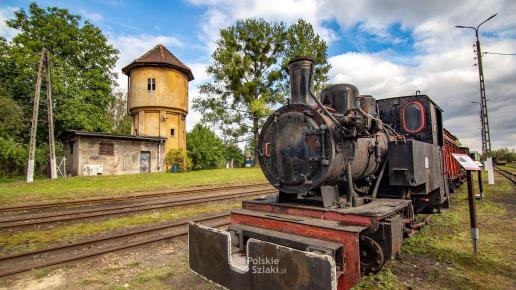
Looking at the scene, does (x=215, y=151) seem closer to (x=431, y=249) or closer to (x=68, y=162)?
(x=68, y=162)

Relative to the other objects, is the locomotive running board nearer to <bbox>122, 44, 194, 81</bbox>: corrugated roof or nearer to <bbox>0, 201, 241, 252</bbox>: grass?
<bbox>0, 201, 241, 252</bbox>: grass

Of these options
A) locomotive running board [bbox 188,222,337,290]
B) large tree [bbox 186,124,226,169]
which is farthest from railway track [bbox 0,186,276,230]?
large tree [bbox 186,124,226,169]

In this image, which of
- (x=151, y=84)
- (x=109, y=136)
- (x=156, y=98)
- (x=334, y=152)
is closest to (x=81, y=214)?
(x=334, y=152)

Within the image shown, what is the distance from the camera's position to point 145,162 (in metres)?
25.2

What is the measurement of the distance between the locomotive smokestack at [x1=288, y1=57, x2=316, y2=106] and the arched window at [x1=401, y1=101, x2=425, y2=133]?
10.3 ft

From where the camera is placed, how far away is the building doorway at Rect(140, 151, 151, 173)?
2489cm

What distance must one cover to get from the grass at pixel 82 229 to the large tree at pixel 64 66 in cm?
2104

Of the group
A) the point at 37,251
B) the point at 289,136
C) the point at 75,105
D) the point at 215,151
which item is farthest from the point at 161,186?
the point at 215,151

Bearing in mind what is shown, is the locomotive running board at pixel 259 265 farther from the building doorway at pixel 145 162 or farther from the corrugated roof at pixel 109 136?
the building doorway at pixel 145 162

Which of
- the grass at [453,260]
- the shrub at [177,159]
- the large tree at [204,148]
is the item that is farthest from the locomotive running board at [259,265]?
the large tree at [204,148]

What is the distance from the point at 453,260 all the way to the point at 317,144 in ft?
10.2

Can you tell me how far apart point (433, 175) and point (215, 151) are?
33.9 metres

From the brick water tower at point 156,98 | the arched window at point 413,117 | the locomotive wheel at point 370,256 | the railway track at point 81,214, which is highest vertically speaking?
the brick water tower at point 156,98

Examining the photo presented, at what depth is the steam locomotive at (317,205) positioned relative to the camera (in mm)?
2949
